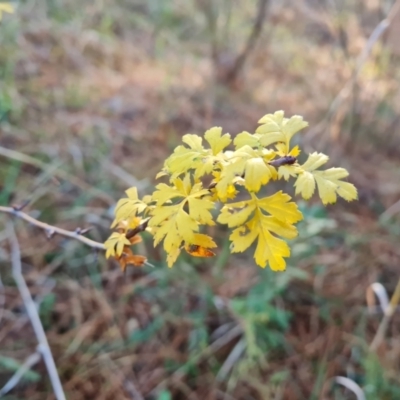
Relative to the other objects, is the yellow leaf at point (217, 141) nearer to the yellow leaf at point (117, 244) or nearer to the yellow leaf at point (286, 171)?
the yellow leaf at point (286, 171)

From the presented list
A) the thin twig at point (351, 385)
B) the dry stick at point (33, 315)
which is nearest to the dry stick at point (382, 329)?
the thin twig at point (351, 385)

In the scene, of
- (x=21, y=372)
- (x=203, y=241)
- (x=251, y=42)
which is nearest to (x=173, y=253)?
(x=203, y=241)

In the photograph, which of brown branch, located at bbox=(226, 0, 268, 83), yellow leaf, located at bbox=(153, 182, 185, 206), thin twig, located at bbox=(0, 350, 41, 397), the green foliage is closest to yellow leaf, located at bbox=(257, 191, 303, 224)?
the green foliage

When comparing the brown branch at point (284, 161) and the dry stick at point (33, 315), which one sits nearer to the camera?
the brown branch at point (284, 161)

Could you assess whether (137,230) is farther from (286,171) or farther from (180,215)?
(286,171)

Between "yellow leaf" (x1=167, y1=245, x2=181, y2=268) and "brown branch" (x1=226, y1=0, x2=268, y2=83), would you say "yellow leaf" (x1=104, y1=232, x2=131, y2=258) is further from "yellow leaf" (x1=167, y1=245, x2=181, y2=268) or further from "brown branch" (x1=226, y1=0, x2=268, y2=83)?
"brown branch" (x1=226, y1=0, x2=268, y2=83)

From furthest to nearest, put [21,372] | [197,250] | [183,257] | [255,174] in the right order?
[183,257]
[21,372]
[197,250]
[255,174]

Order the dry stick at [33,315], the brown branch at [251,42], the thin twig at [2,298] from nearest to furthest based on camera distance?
the dry stick at [33,315]
the thin twig at [2,298]
the brown branch at [251,42]
